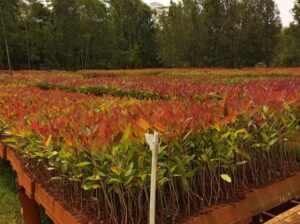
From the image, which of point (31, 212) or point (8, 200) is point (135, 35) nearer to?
point (8, 200)

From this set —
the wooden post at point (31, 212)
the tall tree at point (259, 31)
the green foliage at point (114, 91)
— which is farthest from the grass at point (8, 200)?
the tall tree at point (259, 31)

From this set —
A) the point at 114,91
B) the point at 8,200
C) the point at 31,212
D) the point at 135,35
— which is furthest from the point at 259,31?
the point at 31,212

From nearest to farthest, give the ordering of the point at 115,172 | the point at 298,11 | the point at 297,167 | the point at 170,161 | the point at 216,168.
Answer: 1. the point at 115,172
2. the point at 170,161
3. the point at 216,168
4. the point at 297,167
5. the point at 298,11

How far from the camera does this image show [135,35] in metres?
52.7

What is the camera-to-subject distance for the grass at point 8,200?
429 cm

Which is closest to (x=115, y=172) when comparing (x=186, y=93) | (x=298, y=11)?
(x=186, y=93)

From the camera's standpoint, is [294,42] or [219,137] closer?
[219,137]

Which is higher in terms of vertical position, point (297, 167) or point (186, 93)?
point (186, 93)

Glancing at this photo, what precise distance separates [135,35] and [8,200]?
49.1m

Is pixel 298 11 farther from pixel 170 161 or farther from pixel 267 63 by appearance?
pixel 170 161

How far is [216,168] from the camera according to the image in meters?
2.99

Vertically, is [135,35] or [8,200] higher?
[135,35]

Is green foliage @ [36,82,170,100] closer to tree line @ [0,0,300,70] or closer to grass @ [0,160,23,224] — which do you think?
grass @ [0,160,23,224]

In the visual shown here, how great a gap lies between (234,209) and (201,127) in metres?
0.63
